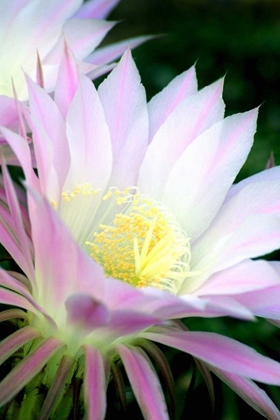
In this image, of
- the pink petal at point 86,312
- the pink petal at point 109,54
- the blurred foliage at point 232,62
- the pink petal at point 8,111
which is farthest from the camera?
the blurred foliage at point 232,62

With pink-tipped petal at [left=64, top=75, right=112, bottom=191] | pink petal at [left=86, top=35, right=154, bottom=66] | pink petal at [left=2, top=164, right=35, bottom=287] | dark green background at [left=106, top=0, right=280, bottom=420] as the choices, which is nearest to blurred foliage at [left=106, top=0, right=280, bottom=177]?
dark green background at [left=106, top=0, right=280, bottom=420]

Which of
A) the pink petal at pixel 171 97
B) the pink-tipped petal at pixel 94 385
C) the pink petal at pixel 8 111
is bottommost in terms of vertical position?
the pink-tipped petal at pixel 94 385

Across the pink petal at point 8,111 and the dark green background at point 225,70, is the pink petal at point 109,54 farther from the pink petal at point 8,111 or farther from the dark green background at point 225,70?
the pink petal at point 8,111

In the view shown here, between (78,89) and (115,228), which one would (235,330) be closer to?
(115,228)

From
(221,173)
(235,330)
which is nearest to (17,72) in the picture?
(221,173)

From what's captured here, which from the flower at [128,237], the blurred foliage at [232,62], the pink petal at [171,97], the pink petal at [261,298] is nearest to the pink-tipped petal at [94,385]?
the flower at [128,237]

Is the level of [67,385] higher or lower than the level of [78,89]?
lower
